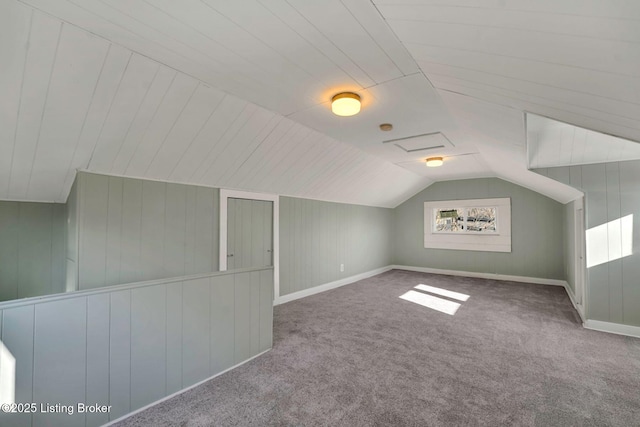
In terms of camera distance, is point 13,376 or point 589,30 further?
point 13,376

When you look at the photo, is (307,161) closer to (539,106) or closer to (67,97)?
(67,97)

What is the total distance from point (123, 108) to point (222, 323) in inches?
78.6

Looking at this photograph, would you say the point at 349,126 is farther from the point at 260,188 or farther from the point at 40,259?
the point at 40,259

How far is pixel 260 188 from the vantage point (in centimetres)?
430

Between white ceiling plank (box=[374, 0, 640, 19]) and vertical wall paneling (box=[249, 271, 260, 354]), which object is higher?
white ceiling plank (box=[374, 0, 640, 19])

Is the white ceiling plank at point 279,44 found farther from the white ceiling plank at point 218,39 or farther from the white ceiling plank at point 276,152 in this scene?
the white ceiling plank at point 276,152

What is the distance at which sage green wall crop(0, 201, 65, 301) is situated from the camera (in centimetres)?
298

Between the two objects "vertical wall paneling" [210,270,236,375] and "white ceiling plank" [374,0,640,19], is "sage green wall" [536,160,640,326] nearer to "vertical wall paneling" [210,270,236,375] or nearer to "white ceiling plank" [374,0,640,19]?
"white ceiling plank" [374,0,640,19]

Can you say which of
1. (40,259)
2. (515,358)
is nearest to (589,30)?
(515,358)

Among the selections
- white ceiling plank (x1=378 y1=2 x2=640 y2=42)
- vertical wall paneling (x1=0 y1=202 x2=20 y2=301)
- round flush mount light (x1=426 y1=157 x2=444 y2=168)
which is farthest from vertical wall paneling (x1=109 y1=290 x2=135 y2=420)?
round flush mount light (x1=426 y1=157 x2=444 y2=168)

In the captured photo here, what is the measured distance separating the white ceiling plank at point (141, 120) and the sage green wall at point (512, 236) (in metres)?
6.77

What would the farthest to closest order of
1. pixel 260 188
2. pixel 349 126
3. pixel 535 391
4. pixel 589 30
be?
pixel 260 188 < pixel 349 126 < pixel 535 391 < pixel 589 30

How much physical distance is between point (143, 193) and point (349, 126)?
8.13 feet

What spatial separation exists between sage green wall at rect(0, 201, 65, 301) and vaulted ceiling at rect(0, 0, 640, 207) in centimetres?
24
